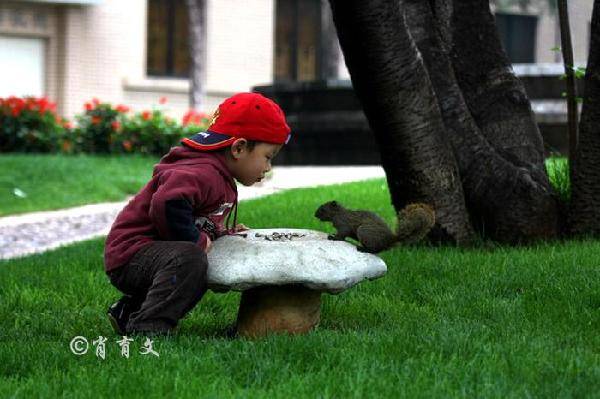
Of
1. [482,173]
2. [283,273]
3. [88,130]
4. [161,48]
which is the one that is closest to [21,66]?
[161,48]

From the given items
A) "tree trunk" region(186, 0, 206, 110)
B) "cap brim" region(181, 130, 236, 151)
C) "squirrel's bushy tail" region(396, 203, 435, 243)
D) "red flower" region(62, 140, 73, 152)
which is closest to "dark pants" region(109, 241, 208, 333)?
"cap brim" region(181, 130, 236, 151)

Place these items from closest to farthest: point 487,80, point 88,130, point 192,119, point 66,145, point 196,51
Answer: point 487,80 < point 66,145 < point 88,130 < point 192,119 < point 196,51

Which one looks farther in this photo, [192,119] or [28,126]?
[192,119]

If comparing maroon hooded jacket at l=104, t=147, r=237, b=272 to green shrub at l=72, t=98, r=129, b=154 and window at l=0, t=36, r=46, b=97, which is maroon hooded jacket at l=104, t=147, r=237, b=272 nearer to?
green shrub at l=72, t=98, r=129, b=154

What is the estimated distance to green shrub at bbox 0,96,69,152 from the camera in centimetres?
1711

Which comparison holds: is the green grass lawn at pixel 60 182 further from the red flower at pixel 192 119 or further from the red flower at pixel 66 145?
the red flower at pixel 192 119

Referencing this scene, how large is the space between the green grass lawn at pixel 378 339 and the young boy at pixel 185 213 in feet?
0.61

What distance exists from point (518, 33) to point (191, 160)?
26799 millimetres

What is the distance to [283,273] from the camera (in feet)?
14.3

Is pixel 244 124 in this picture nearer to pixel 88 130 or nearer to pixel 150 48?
pixel 88 130

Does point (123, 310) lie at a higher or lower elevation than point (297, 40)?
lower

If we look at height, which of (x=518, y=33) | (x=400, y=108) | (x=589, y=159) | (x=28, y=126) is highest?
(x=518, y=33)

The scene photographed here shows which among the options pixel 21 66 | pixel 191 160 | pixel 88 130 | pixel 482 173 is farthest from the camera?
pixel 21 66

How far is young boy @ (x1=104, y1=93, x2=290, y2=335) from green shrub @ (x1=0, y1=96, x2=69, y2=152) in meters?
12.9
